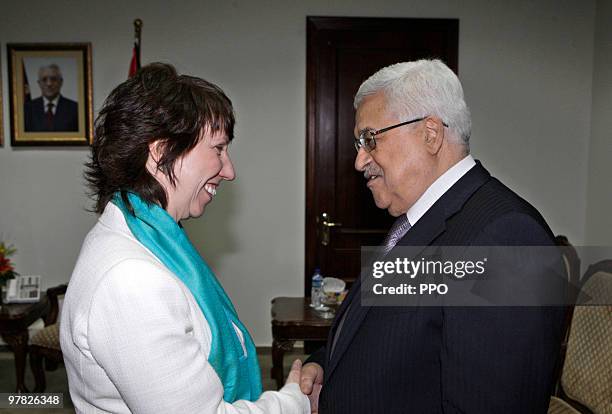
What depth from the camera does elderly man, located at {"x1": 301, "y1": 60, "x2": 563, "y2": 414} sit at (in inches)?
45.1

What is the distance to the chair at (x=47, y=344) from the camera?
3.46 meters

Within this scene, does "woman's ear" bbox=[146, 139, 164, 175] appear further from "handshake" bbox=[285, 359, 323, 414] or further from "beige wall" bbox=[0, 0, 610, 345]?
"beige wall" bbox=[0, 0, 610, 345]

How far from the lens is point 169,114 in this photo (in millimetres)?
1203

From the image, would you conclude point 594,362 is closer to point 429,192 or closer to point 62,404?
point 429,192

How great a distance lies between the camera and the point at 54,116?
430 cm

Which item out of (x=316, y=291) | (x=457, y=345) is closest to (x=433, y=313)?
(x=457, y=345)

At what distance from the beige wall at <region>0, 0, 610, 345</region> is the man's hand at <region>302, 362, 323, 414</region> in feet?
9.30

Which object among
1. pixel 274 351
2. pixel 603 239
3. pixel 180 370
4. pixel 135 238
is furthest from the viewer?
pixel 603 239

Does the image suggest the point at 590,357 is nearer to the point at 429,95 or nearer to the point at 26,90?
the point at 429,95

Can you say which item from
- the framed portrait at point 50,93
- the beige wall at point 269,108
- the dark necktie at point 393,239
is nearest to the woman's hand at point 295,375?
the dark necktie at point 393,239

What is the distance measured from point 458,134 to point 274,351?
2379 mm

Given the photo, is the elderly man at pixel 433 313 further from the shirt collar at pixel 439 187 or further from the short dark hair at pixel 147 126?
the short dark hair at pixel 147 126

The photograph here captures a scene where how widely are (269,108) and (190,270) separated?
3293mm

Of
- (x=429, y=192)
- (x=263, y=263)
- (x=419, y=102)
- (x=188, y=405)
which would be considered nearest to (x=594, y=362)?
(x=429, y=192)
